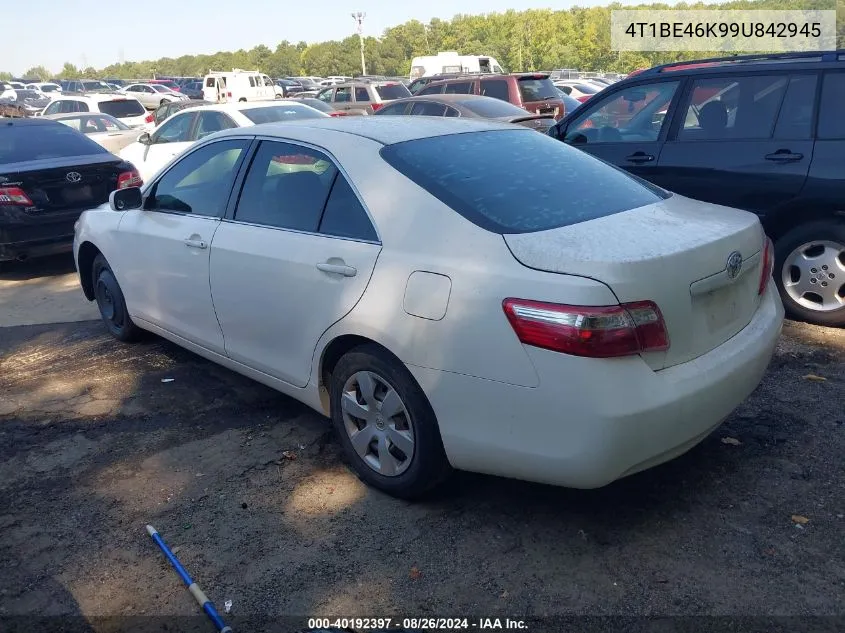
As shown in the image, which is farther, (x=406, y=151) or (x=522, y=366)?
(x=406, y=151)

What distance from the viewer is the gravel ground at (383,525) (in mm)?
2834

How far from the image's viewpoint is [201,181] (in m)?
4.57

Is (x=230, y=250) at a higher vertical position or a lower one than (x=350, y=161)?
lower

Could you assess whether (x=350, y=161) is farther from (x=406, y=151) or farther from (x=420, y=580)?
(x=420, y=580)

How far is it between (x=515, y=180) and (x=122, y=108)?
18653mm

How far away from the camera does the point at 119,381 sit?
5055mm

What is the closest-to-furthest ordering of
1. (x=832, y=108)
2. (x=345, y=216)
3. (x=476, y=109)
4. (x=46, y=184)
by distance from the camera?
(x=345, y=216) → (x=832, y=108) → (x=46, y=184) → (x=476, y=109)

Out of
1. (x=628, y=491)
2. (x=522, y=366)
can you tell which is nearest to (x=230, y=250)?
(x=522, y=366)

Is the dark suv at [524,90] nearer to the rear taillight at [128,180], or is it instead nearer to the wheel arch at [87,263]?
the rear taillight at [128,180]

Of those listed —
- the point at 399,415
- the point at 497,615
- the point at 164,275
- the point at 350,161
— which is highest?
the point at 350,161

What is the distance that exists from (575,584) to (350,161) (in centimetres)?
206

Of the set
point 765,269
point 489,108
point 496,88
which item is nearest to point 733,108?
point 765,269

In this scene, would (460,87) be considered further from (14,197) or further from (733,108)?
(733,108)

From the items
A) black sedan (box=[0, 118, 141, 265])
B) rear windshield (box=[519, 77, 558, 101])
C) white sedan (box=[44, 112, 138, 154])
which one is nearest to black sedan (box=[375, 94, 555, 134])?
rear windshield (box=[519, 77, 558, 101])
